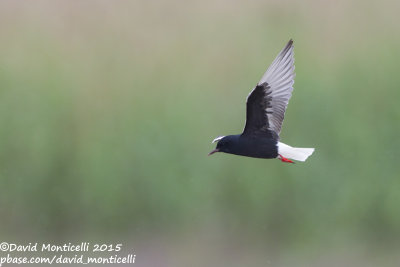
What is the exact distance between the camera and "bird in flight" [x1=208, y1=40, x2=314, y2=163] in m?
6.55

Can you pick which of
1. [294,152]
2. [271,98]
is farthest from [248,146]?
[271,98]

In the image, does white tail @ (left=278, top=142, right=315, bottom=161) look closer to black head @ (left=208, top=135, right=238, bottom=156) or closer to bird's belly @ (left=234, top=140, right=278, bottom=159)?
bird's belly @ (left=234, top=140, right=278, bottom=159)

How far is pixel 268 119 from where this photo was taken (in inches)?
266

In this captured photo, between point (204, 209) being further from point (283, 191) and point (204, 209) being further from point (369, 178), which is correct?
point (369, 178)

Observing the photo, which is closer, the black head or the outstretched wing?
the black head

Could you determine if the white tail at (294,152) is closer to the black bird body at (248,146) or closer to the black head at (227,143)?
the black bird body at (248,146)

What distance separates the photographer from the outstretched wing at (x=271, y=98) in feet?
22.0

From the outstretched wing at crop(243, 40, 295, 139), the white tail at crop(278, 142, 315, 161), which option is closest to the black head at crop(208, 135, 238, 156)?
the outstretched wing at crop(243, 40, 295, 139)

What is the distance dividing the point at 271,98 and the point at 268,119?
138 millimetres

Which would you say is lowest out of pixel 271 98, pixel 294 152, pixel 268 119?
pixel 294 152

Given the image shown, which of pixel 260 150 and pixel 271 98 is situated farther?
pixel 271 98

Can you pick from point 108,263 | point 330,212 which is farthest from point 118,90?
point 330,212

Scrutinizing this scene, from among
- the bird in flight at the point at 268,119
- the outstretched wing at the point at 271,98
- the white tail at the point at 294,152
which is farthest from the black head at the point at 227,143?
the white tail at the point at 294,152

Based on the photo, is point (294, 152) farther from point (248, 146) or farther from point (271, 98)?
point (271, 98)
